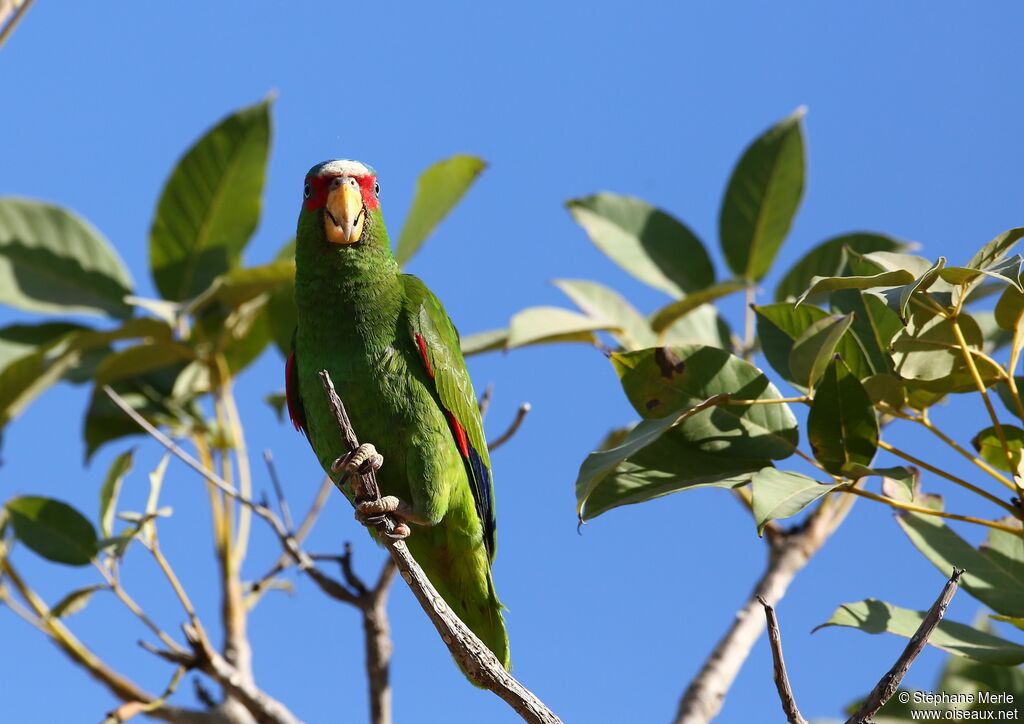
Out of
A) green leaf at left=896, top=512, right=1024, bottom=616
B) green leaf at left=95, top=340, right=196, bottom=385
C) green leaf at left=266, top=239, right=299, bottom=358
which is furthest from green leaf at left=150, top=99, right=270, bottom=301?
green leaf at left=896, top=512, right=1024, bottom=616

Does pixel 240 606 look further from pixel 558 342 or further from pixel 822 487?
pixel 822 487

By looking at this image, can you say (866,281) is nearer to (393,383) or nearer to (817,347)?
(817,347)

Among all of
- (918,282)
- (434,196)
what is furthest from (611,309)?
(918,282)

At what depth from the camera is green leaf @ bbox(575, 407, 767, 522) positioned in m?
2.38

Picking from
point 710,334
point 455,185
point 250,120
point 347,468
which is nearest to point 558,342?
point 710,334

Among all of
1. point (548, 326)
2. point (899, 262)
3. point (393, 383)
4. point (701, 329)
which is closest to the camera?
point (899, 262)

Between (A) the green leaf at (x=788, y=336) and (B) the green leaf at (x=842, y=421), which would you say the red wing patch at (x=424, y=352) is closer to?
(A) the green leaf at (x=788, y=336)

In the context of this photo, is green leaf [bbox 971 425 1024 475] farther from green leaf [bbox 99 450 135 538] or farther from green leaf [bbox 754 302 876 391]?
green leaf [bbox 99 450 135 538]

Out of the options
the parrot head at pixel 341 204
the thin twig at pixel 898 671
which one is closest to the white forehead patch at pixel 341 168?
the parrot head at pixel 341 204

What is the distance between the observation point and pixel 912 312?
237 cm

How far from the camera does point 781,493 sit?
223cm

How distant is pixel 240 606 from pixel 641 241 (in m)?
2.07

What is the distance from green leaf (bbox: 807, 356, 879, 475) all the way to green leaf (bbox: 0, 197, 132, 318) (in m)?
3.07

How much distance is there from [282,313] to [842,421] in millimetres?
2650
